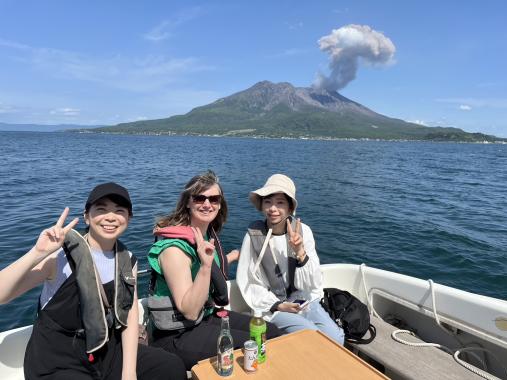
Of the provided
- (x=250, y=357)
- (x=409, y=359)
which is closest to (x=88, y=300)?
(x=250, y=357)

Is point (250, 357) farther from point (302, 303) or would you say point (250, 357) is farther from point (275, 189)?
point (275, 189)

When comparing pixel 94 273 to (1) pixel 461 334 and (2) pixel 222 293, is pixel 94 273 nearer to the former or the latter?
(2) pixel 222 293

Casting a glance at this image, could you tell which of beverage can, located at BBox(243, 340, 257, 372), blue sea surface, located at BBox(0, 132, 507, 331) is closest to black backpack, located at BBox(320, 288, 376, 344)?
beverage can, located at BBox(243, 340, 257, 372)

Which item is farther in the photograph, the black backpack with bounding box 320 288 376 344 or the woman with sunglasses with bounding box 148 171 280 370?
the black backpack with bounding box 320 288 376 344

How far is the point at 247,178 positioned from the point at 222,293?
932 inches

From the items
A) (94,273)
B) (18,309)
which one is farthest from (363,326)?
(18,309)

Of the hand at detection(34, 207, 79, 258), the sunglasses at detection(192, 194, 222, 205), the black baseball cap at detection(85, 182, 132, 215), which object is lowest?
the hand at detection(34, 207, 79, 258)

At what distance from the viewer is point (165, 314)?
2920 millimetres

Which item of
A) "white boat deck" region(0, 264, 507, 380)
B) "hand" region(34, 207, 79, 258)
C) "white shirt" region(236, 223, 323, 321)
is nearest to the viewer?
"hand" region(34, 207, 79, 258)

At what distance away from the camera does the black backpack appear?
3803mm

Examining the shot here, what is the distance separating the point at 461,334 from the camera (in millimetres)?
3914

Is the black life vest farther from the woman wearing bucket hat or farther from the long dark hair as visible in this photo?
the woman wearing bucket hat

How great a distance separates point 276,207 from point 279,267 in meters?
0.74

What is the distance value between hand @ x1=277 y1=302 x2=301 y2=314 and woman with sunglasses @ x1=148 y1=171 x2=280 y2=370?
14.5 inches
